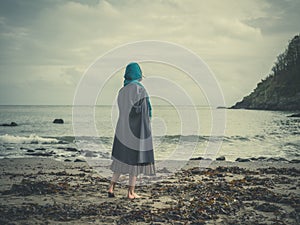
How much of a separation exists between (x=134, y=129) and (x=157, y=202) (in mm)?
1490

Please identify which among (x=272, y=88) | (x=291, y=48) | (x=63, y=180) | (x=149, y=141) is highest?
(x=291, y=48)

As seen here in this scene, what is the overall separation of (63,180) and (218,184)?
392 centimetres

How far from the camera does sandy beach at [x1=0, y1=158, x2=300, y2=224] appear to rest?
17.9ft

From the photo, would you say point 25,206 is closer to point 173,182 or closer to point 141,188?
point 141,188

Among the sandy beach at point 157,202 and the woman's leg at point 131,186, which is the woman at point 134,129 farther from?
the sandy beach at point 157,202

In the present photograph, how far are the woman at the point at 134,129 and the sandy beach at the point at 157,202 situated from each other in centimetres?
69

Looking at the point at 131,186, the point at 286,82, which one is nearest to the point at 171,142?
the point at 131,186

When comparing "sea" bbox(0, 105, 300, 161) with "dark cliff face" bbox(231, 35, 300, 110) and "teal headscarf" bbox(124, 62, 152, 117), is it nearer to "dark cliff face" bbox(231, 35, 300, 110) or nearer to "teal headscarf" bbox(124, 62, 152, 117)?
"teal headscarf" bbox(124, 62, 152, 117)

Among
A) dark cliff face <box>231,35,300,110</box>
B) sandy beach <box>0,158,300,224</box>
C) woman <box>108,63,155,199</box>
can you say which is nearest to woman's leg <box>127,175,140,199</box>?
woman <box>108,63,155,199</box>

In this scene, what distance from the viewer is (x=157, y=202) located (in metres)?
6.64

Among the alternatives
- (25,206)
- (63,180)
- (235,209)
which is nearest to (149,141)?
(235,209)

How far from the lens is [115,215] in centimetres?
567

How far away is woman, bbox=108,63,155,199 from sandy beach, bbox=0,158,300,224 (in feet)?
2.26

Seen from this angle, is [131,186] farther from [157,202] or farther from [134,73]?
[134,73]
